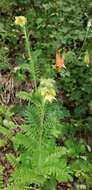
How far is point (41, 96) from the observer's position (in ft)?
10.1

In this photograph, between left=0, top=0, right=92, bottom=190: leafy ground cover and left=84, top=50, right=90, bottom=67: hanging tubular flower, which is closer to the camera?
left=0, top=0, right=92, bottom=190: leafy ground cover

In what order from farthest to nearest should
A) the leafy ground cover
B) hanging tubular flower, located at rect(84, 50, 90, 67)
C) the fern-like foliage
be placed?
hanging tubular flower, located at rect(84, 50, 90, 67) → the leafy ground cover → the fern-like foliage

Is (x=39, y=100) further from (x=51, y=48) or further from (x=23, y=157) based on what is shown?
(x=51, y=48)

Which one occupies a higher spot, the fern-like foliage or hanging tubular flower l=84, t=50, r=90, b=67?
hanging tubular flower l=84, t=50, r=90, b=67

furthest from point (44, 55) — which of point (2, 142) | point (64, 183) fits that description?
point (64, 183)

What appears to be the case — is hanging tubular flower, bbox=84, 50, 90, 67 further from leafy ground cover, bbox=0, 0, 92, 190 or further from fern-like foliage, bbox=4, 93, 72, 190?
fern-like foliage, bbox=4, 93, 72, 190

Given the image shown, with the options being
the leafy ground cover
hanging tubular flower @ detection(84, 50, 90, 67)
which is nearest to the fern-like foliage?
the leafy ground cover

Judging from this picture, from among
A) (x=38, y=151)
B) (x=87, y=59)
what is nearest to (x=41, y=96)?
(x=38, y=151)

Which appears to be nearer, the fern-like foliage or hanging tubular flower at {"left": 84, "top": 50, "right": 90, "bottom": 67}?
the fern-like foliage

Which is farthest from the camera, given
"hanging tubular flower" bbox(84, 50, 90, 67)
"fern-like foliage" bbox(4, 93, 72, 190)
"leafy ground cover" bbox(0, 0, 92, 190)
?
"hanging tubular flower" bbox(84, 50, 90, 67)

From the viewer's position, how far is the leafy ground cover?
3.07m

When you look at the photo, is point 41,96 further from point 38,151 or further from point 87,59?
point 87,59

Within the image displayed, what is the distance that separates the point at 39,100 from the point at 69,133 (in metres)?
0.81

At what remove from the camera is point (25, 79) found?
433 centimetres
